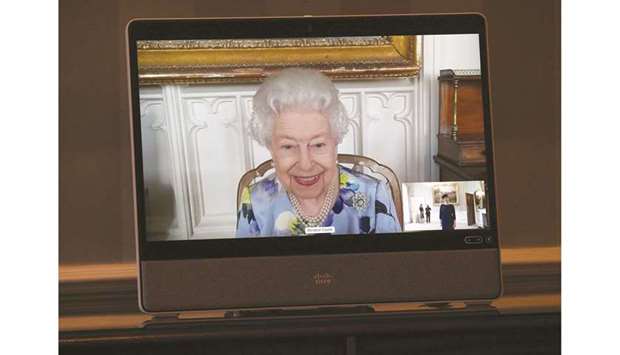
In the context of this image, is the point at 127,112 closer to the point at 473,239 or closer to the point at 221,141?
the point at 221,141

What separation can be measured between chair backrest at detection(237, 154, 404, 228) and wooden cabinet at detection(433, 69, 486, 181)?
12 centimetres

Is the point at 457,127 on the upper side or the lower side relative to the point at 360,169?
upper

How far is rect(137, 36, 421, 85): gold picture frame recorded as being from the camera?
2.00 meters

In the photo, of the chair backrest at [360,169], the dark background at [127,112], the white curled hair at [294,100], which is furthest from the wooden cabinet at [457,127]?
the dark background at [127,112]

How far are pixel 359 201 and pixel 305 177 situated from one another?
14cm

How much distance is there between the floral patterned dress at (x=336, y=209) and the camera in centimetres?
201

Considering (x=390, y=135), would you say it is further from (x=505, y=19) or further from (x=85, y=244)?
(x=85, y=244)

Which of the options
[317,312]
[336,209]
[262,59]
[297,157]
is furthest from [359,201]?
[262,59]

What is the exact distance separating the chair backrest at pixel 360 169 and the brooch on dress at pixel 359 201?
0.06 meters

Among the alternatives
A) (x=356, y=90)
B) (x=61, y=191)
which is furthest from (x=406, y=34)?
(x=61, y=191)

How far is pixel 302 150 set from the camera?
200 centimetres

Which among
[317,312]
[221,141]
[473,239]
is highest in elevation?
[221,141]
